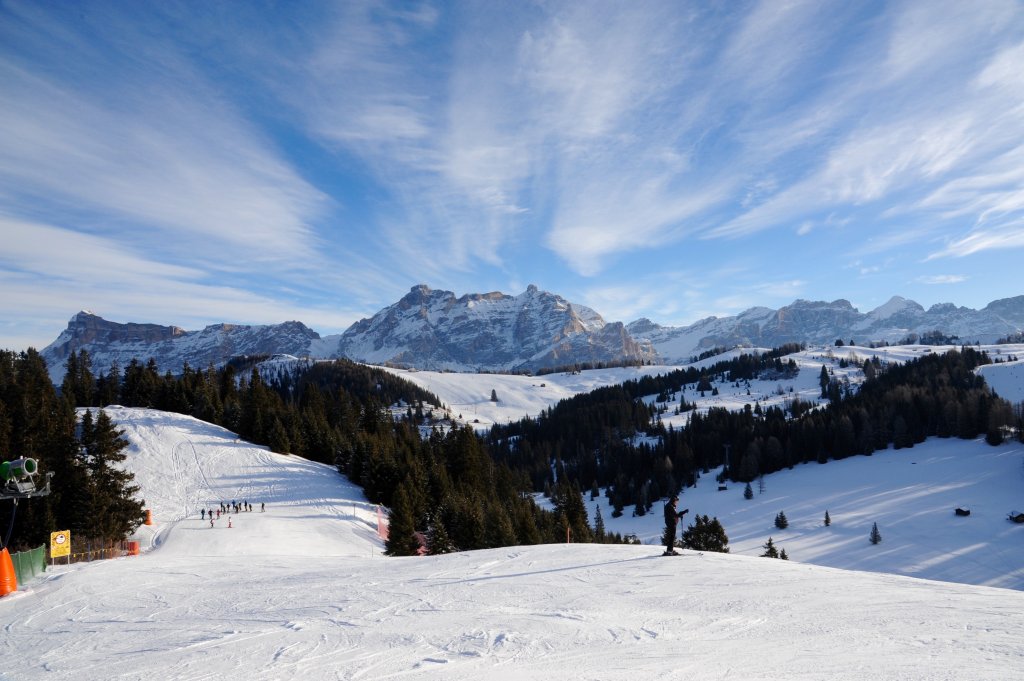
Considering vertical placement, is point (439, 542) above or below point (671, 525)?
below

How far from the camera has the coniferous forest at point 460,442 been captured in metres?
36.5

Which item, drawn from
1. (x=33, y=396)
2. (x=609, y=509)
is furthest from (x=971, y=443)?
(x=33, y=396)

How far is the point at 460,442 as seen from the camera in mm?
66938

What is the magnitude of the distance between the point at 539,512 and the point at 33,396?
179ft

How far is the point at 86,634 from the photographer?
10.0 m

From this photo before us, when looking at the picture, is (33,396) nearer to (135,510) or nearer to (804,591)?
(135,510)

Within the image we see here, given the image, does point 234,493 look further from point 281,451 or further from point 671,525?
point 671,525

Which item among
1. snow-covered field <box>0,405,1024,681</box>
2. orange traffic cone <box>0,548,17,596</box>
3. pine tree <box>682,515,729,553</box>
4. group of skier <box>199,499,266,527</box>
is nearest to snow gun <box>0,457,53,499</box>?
orange traffic cone <box>0,548,17,596</box>

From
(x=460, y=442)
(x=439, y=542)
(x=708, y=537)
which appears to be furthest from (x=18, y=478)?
(x=460, y=442)

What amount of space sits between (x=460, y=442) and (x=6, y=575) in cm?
5434

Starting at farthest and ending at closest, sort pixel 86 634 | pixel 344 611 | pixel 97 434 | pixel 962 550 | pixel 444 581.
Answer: pixel 962 550
pixel 97 434
pixel 444 581
pixel 344 611
pixel 86 634

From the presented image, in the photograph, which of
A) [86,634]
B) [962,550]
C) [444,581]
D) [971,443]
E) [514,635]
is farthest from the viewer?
[971,443]

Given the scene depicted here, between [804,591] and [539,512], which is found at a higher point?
[804,591]

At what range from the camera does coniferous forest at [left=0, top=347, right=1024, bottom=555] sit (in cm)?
3650
